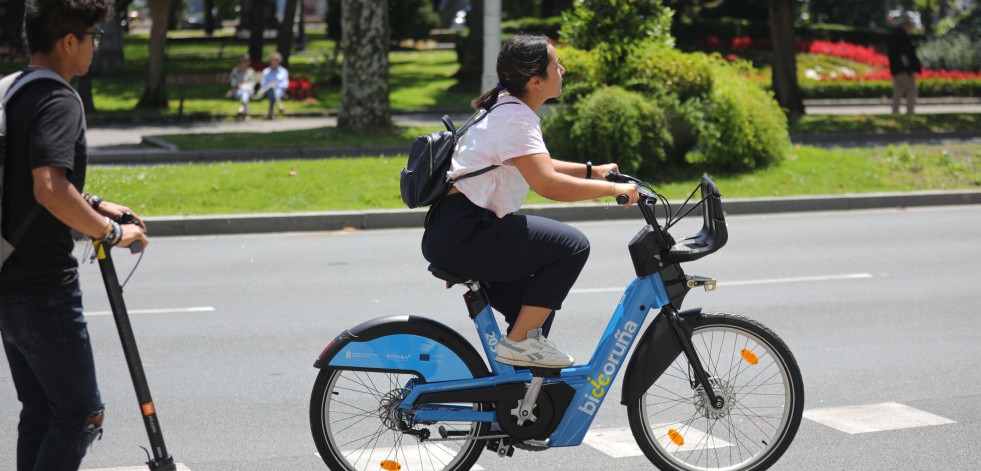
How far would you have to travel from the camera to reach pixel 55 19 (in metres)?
2.98

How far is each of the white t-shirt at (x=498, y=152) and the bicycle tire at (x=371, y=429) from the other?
65cm

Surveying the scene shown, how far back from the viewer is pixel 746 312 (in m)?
7.25

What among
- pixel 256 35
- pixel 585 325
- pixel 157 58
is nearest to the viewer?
pixel 585 325

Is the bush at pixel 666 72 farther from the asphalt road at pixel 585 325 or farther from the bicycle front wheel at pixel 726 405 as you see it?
the bicycle front wheel at pixel 726 405

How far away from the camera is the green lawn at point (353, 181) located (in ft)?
38.5

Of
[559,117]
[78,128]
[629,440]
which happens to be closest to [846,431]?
[629,440]

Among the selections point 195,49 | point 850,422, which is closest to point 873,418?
point 850,422

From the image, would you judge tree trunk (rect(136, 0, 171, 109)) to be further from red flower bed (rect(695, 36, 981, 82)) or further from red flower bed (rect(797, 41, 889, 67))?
red flower bed (rect(797, 41, 889, 67))

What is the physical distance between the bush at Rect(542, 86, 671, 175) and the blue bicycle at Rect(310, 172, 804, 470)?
9147 millimetres

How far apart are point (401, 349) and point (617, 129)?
955 cm

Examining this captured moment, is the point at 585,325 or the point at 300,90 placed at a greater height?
the point at 585,325

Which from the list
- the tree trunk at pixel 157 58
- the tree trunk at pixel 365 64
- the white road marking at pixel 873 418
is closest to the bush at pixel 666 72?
the tree trunk at pixel 365 64

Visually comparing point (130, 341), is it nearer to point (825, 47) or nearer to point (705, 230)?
point (705, 230)

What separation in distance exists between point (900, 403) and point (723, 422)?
5.68 ft
